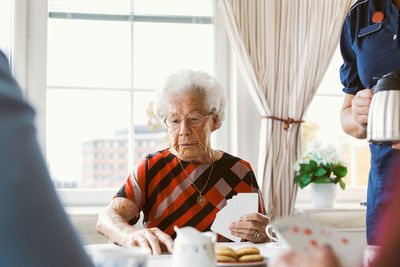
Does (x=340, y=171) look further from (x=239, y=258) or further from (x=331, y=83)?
(x=239, y=258)

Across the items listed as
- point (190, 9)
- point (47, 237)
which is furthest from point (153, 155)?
point (47, 237)

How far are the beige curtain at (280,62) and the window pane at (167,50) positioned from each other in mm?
180

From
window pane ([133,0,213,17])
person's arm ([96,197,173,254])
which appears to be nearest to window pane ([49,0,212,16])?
window pane ([133,0,213,17])

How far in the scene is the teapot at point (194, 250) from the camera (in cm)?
96

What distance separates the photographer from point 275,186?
8.27 feet

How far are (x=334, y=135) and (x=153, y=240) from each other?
1.97 m

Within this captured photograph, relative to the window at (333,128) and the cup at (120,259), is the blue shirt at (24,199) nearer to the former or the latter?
the cup at (120,259)

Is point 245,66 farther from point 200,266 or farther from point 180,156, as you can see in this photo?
point 200,266

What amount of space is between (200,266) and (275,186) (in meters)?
1.62

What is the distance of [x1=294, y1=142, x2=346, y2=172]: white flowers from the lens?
248cm

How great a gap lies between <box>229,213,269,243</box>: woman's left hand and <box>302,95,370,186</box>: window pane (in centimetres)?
147

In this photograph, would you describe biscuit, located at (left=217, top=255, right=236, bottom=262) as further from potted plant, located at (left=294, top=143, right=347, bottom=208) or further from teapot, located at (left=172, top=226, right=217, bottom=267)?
potted plant, located at (left=294, top=143, right=347, bottom=208)

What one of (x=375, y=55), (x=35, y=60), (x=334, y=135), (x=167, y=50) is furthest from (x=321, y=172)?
(x=35, y=60)

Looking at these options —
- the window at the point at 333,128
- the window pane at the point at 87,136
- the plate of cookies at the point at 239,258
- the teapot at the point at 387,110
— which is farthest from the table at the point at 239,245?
the window at the point at 333,128
